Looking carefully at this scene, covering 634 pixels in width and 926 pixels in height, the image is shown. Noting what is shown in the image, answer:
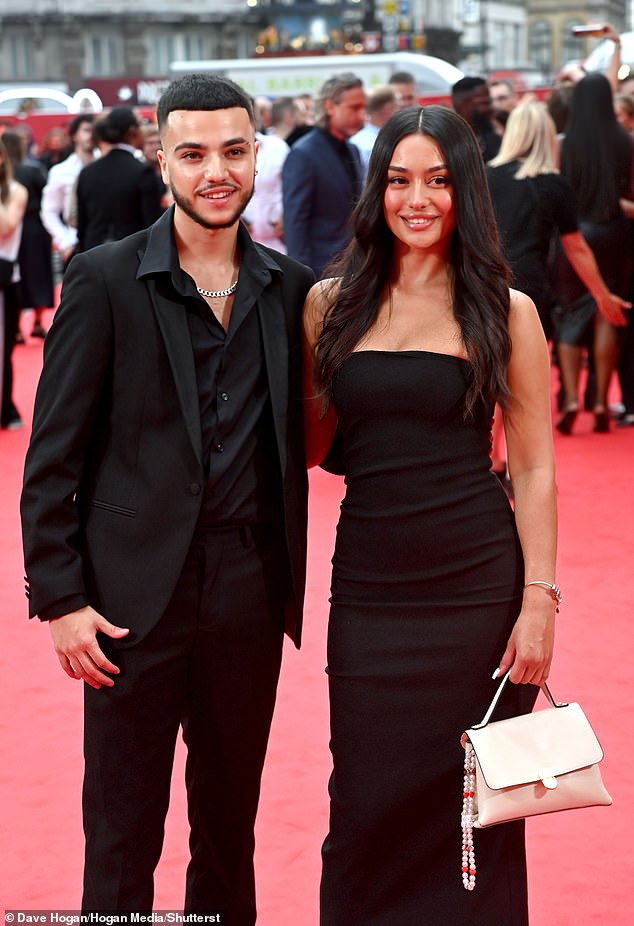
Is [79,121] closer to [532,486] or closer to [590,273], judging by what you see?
[590,273]

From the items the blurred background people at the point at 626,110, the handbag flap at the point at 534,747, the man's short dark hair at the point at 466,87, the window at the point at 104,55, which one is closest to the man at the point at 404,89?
the blurred background people at the point at 626,110

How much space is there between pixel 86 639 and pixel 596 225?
237 inches

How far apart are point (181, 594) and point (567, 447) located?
223 inches

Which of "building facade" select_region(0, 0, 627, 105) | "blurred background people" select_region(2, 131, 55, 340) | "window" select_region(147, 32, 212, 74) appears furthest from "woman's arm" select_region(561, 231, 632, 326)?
"window" select_region(147, 32, 212, 74)

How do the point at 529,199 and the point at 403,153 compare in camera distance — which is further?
the point at 529,199

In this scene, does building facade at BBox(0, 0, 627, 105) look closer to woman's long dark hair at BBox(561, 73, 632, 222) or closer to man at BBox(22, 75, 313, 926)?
woman's long dark hair at BBox(561, 73, 632, 222)

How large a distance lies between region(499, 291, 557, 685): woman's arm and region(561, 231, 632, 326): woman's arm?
13.7ft

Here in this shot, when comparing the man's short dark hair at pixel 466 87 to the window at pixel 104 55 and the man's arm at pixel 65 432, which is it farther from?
the window at pixel 104 55

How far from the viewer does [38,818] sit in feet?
12.0

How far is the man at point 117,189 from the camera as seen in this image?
8383 mm

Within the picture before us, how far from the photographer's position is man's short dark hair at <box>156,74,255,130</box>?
247 cm

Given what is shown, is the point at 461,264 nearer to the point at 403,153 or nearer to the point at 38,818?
the point at 403,153

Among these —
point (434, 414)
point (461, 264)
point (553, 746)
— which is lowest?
point (553, 746)

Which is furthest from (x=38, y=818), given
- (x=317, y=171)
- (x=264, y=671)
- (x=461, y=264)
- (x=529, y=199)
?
(x=317, y=171)
